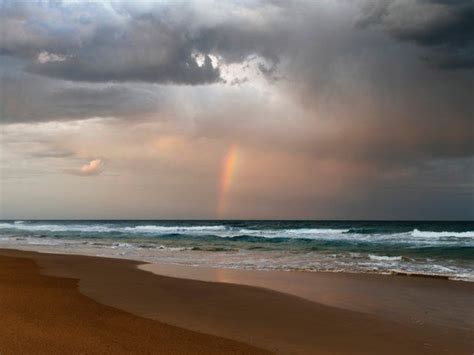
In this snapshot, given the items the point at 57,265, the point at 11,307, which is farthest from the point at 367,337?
the point at 57,265

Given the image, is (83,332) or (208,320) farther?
(208,320)

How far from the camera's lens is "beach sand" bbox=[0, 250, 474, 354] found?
5941mm

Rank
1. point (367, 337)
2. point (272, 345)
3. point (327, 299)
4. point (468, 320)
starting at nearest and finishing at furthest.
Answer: point (272, 345) → point (367, 337) → point (468, 320) → point (327, 299)

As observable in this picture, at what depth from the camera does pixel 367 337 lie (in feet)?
22.1

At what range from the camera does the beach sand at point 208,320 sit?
5.94 metres

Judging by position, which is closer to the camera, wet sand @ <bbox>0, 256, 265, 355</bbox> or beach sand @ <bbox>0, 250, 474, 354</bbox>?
wet sand @ <bbox>0, 256, 265, 355</bbox>

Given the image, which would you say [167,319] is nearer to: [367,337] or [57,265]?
[367,337]

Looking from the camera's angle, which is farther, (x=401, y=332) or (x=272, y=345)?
(x=401, y=332)

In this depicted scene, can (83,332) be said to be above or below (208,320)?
above

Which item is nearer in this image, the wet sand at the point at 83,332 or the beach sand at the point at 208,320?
the wet sand at the point at 83,332

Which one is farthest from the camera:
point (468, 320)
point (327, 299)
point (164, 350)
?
point (327, 299)

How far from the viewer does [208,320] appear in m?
7.67

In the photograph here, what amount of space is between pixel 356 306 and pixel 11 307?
6.50 m

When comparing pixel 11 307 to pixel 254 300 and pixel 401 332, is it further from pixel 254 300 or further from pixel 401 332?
pixel 401 332
